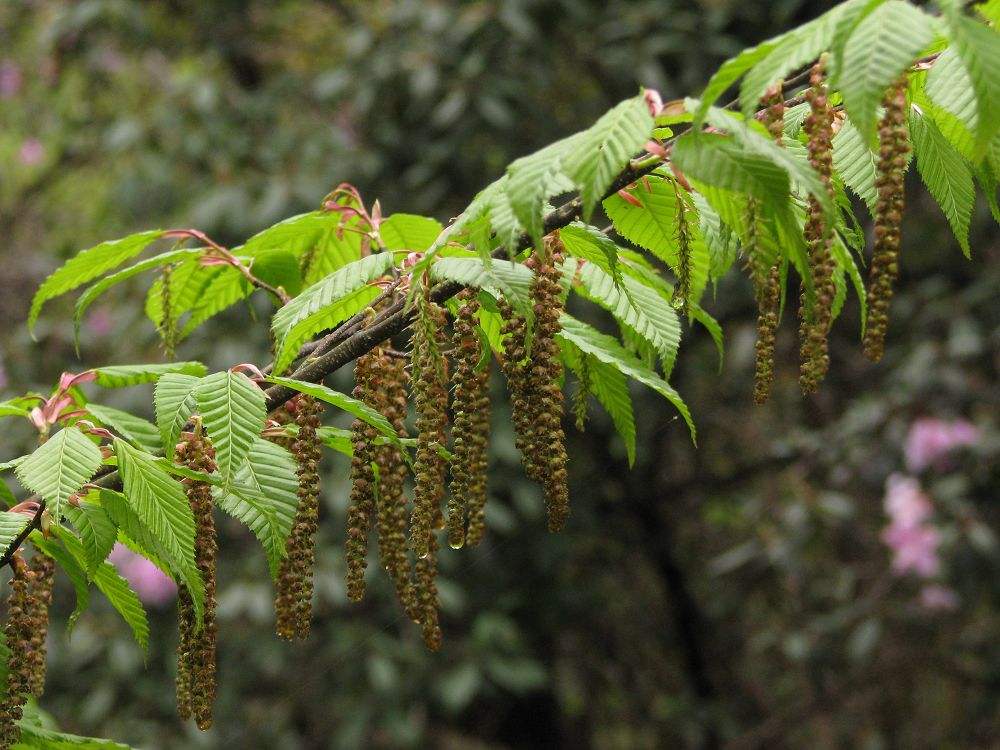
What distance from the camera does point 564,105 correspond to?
3523 millimetres

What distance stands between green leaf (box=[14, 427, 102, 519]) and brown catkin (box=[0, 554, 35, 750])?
10 cm

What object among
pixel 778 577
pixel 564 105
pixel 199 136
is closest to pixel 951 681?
pixel 778 577

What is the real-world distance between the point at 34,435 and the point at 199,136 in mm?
974

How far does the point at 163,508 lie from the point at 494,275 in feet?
0.97

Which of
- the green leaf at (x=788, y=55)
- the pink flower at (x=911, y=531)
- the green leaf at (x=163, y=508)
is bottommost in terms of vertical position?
the pink flower at (x=911, y=531)

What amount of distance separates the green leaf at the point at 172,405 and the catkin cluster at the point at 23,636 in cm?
17

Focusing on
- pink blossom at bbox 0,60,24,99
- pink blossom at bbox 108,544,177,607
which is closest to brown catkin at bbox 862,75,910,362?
pink blossom at bbox 108,544,177,607

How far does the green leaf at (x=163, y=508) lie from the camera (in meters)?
0.85

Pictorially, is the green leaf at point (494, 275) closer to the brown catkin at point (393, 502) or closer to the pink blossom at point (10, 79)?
the brown catkin at point (393, 502)

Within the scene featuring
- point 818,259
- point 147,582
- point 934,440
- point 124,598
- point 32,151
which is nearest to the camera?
point 818,259

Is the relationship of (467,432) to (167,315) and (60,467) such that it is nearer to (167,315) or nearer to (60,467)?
(60,467)

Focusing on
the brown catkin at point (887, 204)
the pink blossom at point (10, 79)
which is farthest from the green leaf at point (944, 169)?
the pink blossom at point (10, 79)

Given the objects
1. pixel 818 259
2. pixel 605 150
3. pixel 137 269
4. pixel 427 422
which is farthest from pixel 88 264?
pixel 818 259

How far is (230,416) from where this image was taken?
89 centimetres
